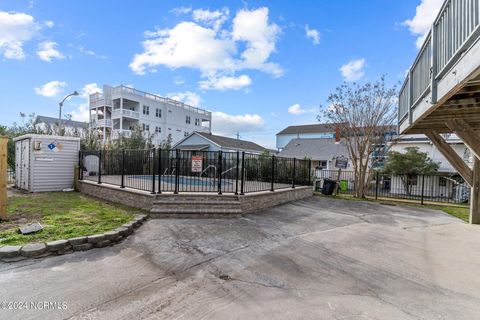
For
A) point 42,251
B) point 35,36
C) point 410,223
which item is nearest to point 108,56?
point 35,36

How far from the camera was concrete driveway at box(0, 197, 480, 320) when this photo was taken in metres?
3.17

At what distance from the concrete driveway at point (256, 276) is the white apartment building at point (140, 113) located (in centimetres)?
2925

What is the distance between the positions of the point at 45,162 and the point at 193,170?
7.02m

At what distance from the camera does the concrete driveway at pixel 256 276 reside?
3.17 meters

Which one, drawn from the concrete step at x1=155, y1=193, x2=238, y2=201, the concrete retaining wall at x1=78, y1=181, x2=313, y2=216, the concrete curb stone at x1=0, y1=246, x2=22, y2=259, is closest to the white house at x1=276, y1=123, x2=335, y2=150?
the concrete retaining wall at x1=78, y1=181, x2=313, y2=216

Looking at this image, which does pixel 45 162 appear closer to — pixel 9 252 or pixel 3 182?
pixel 3 182

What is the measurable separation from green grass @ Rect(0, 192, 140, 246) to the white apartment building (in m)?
25.2

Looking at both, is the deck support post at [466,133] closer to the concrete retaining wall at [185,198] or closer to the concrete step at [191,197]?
the concrete retaining wall at [185,198]

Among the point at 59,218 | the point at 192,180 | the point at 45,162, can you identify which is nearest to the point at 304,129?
the point at 192,180

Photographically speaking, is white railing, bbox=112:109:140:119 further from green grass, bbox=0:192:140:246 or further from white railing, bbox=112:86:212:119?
green grass, bbox=0:192:140:246

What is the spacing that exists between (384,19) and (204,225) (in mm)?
9647

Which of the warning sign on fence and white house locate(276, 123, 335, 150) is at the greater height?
white house locate(276, 123, 335, 150)

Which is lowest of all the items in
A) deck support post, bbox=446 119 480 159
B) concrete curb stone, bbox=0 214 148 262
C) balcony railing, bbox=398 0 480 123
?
concrete curb stone, bbox=0 214 148 262

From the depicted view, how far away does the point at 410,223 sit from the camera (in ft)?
27.6
